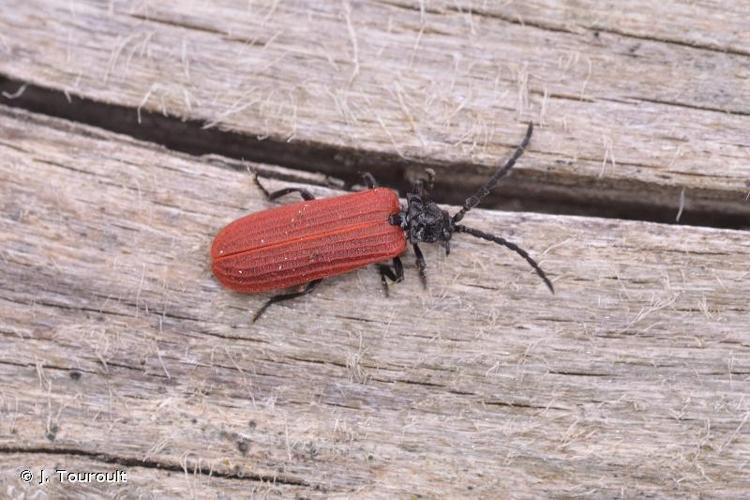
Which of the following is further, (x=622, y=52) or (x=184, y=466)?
(x=622, y=52)

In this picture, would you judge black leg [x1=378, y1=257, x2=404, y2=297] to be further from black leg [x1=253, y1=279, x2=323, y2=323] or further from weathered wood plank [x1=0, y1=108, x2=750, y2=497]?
black leg [x1=253, y1=279, x2=323, y2=323]

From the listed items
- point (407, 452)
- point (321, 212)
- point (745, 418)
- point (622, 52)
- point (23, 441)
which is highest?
point (622, 52)

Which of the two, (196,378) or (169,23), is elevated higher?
(169,23)

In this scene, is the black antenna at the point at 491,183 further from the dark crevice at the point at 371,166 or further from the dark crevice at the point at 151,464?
the dark crevice at the point at 151,464

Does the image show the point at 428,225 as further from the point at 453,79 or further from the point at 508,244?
the point at 453,79

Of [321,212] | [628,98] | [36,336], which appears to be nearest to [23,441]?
[36,336]

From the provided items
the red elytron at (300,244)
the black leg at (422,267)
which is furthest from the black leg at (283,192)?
the black leg at (422,267)

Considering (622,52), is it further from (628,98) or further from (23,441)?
(23,441)
